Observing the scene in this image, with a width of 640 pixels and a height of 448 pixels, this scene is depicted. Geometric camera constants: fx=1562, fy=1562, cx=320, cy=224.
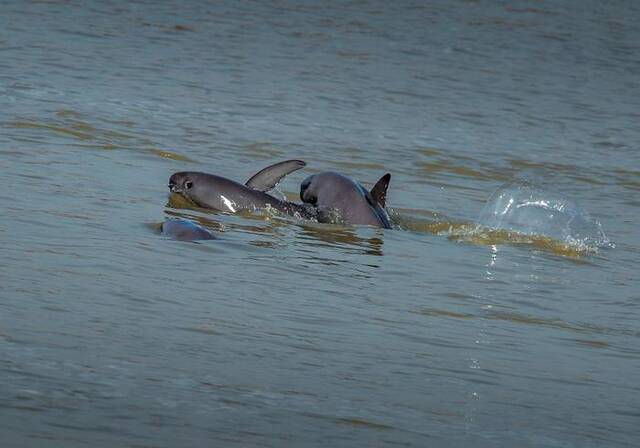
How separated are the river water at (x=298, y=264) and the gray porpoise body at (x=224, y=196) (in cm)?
21

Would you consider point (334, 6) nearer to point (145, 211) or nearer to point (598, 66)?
point (598, 66)

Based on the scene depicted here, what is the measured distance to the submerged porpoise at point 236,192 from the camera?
442 inches

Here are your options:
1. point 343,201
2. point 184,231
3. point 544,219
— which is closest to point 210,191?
point 343,201

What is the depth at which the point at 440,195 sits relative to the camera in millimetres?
13445

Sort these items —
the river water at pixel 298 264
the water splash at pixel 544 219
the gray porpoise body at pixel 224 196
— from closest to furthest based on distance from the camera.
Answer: the river water at pixel 298 264 → the gray porpoise body at pixel 224 196 → the water splash at pixel 544 219

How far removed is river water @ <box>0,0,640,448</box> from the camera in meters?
5.86

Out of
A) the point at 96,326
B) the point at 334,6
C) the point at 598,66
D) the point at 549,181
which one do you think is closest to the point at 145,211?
the point at 96,326

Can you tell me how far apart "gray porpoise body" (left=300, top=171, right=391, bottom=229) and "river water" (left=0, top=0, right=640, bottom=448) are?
0.29 m

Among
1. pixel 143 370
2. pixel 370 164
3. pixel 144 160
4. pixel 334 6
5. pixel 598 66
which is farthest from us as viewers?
pixel 334 6

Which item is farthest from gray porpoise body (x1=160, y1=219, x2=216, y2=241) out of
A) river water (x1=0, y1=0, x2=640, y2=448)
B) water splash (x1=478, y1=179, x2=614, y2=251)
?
water splash (x1=478, y1=179, x2=614, y2=251)

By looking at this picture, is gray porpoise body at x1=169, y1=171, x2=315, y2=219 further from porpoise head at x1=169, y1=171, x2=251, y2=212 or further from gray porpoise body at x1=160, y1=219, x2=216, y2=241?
gray porpoise body at x1=160, y1=219, x2=216, y2=241

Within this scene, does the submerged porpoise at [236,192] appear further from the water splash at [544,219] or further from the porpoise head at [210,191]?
the water splash at [544,219]

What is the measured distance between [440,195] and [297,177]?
4.24ft

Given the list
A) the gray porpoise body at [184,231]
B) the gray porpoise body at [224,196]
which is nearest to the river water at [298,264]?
the gray porpoise body at [184,231]
